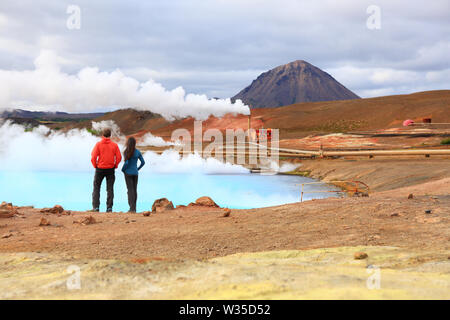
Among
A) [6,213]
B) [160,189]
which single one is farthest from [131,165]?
[160,189]

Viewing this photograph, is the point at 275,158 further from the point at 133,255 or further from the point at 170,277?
the point at 170,277

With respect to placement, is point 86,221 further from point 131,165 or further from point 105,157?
point 131,165

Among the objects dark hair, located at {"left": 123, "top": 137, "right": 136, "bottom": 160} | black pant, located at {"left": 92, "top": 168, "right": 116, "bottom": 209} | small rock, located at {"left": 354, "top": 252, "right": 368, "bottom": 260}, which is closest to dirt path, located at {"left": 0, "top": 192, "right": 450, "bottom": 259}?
black pant, located at {"left": 92, "top": 168, "right": 116, "bottom": 209}

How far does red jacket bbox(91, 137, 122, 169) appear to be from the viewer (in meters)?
10.1

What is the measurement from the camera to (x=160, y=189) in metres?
20.6

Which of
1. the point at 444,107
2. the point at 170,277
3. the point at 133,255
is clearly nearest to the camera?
the point at 170,277

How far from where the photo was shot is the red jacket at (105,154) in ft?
33.0

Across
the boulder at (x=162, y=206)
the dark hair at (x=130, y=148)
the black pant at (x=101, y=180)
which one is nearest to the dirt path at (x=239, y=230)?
the boulder at (x=162, y=206)

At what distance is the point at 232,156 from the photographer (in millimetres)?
33344

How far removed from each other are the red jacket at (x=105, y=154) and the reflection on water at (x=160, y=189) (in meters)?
6.34

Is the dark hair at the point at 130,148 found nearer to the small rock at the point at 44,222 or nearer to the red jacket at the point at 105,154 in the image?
the red jacket at the point at 105,154

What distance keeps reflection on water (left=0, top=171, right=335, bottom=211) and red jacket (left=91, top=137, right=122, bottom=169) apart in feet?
20.8
